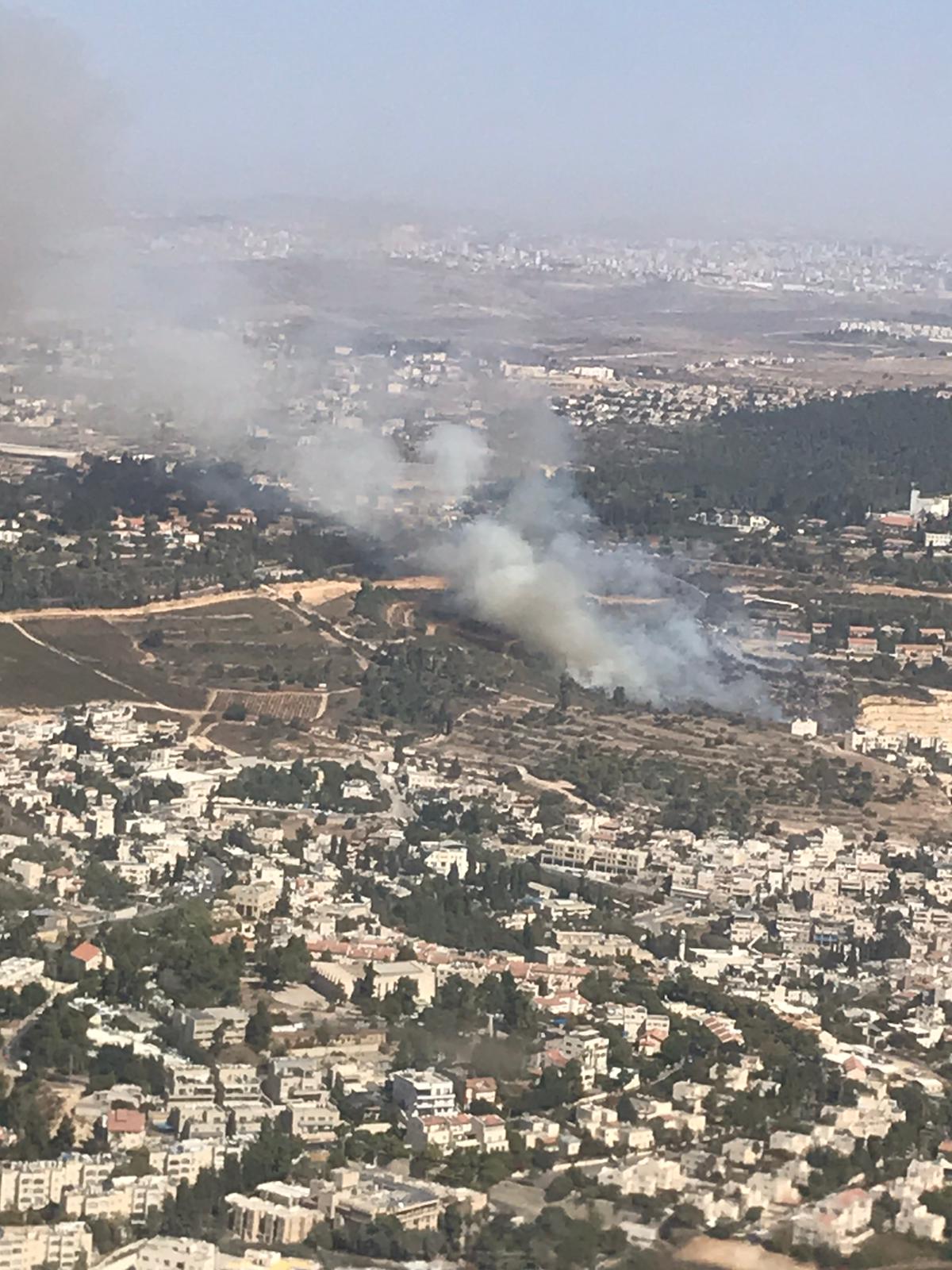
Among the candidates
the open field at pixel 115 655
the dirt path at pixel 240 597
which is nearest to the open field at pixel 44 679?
the open field at pixel 115 655

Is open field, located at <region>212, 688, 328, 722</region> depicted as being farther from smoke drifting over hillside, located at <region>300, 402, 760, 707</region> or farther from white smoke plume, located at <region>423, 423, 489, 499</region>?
white smoke plume, located at <region>423, 423, 489, 499</region>

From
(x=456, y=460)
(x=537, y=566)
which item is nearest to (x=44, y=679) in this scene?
(x=537, y=566)

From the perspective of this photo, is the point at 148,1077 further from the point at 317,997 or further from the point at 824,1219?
the point at 824,1219

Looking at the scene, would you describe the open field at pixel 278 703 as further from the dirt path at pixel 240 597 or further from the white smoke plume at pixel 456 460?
the white smoke plume at pixel 456 460

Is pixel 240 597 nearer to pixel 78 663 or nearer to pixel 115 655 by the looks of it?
A: pixel 115 655

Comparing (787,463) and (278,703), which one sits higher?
(278,703)

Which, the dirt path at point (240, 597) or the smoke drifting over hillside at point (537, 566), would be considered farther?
the dirt path at point (240, 597)

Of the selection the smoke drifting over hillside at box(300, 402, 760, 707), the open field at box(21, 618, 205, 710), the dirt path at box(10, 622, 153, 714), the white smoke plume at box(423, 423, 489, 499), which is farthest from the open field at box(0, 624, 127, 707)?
the white smoke plume at box(423, 423, 489, 499)

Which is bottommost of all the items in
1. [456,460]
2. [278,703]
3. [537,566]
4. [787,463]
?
[787,463]
